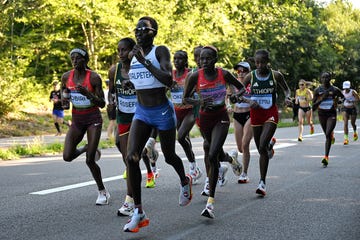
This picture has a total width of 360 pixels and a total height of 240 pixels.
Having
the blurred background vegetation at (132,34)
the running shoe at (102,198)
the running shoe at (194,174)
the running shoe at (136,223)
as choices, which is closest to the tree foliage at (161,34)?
the blurred background vegetation at (132,34)

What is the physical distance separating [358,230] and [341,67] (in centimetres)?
5396

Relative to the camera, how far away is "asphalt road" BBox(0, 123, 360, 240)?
21.4 ft

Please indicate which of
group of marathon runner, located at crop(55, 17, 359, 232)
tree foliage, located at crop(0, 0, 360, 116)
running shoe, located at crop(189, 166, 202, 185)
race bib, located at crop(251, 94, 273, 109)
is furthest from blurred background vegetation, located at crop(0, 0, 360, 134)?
race bib, located at crop(251, 94, 273, 109)

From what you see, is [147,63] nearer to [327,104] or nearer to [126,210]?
[126,210]

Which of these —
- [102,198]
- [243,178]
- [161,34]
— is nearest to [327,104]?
[243,178]

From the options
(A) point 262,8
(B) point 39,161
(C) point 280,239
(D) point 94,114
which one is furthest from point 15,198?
(A) point 262,8

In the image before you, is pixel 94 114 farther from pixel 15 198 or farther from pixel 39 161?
pixel 39 161

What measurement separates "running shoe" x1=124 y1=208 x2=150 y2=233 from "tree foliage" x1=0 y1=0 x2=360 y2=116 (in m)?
14.5

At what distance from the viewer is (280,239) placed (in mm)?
6234

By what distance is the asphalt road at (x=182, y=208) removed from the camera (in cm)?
651

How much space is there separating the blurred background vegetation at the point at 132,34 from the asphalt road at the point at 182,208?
380 cm

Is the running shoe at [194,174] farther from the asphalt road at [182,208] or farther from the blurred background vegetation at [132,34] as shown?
the blurred background vegetation at [132,34]

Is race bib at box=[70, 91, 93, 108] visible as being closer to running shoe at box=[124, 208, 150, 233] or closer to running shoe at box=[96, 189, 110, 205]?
running shoe at box=[96, 189, 110, 205]

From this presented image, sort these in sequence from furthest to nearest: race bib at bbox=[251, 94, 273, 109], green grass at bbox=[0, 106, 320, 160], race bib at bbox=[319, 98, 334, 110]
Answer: green grass at bbox=[0, 106, 320, 160]
race bib at bbox=[319, 98, 334, 110]
race bib at bbox=[251, 94, 273, 109]
